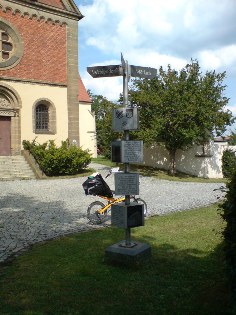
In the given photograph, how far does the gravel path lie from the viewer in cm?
780

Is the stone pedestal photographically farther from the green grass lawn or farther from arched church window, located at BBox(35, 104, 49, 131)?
arched church window, located at BBox(35, 104, 49, 131)

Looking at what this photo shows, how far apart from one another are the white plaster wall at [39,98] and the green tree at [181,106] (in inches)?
225

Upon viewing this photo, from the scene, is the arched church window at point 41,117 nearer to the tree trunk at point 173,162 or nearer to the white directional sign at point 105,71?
the tree trunk at point 173,162

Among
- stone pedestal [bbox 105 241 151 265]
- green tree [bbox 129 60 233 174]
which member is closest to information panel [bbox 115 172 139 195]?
stone pedestal [bbox 105 241 151 265]

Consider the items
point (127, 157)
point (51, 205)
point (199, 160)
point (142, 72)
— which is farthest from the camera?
point (199, 160)

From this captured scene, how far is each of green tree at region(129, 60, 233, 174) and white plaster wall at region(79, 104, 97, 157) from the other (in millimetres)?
18871

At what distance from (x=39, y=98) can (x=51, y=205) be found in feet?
44.6

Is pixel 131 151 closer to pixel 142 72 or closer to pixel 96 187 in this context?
pixel 142 72

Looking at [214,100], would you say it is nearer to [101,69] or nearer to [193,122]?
[193,122]

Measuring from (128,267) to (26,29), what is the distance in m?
22.0

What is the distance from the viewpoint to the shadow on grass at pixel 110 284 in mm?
3998

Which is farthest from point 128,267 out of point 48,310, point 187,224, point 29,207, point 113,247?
point 29,207

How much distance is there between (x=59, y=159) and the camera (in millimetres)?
20359

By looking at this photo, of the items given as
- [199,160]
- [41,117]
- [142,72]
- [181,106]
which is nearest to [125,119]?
[142,72]
